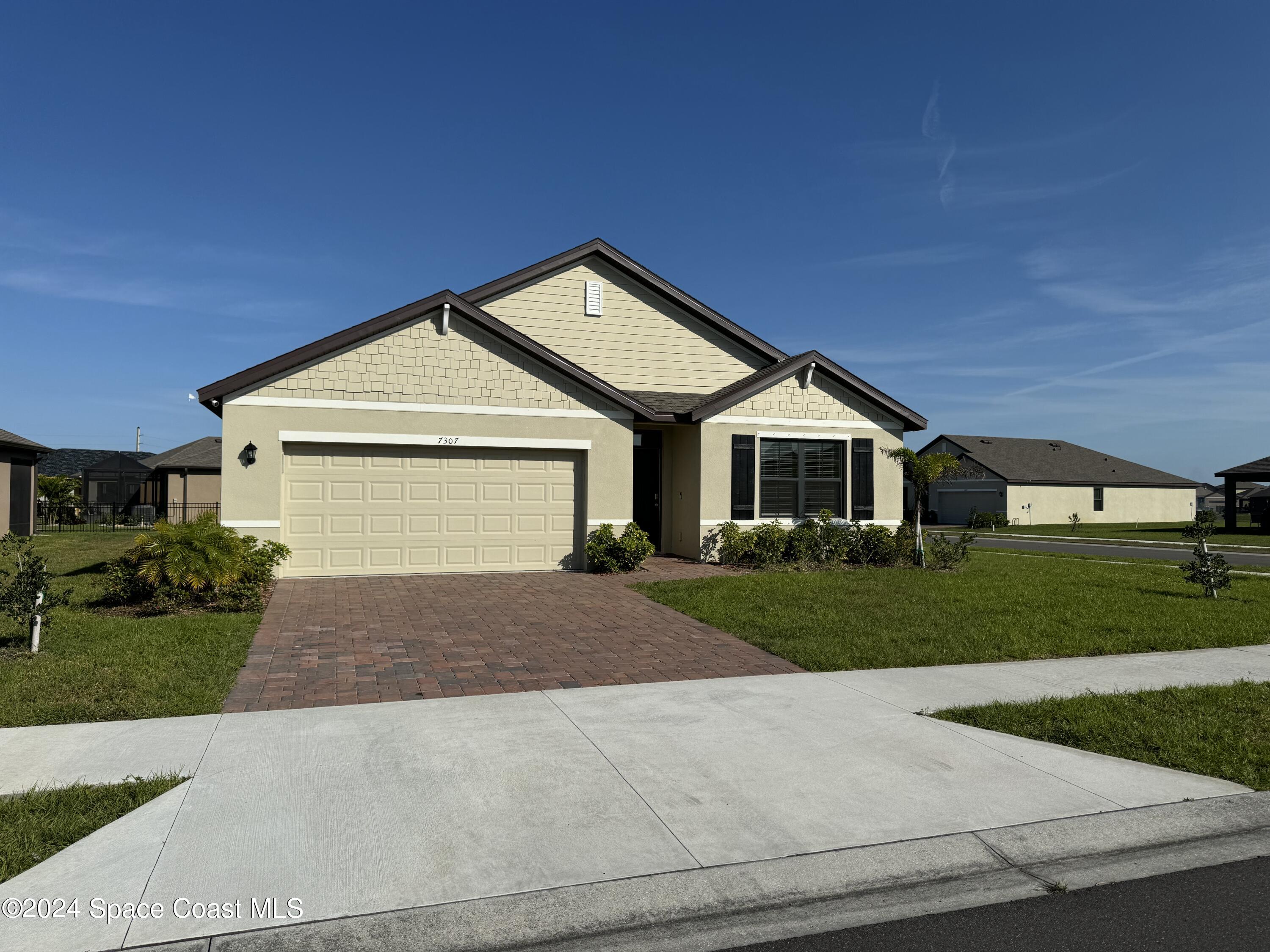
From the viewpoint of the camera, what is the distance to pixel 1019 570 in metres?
17.0

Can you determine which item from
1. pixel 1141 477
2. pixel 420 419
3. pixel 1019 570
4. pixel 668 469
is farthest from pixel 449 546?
pixel 1141 477

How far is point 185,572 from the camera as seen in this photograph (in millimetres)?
10539

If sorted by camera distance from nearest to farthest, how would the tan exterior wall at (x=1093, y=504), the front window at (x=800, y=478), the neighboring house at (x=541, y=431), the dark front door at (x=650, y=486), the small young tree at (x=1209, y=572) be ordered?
the small young tree at (x=1209, y=572)
the neighboring house at (x=541, y=431)
the front window at (x=800, y=478)
the dark front door at (x=650, y=486)
the tan exterior wall at (x=1093, y=504)

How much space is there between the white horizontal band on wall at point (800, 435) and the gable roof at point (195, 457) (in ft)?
82.5

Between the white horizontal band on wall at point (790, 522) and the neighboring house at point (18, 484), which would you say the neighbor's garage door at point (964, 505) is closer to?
the white horizontal band on wall at point (790, 522)

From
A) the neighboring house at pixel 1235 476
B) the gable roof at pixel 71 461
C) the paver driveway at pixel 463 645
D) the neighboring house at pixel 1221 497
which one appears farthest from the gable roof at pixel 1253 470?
the gable roof at pixel 71 461

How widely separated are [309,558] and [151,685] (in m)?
7.47

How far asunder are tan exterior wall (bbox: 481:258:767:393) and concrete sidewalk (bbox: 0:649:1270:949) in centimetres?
1239

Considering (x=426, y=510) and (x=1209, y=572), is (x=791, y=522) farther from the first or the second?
→ (x=426, y=510)

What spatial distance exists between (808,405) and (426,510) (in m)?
8.29

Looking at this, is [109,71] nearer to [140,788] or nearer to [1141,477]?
[140,788]

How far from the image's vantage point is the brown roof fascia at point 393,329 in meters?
13.5

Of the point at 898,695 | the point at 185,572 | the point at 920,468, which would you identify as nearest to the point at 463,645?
the point at 185,572

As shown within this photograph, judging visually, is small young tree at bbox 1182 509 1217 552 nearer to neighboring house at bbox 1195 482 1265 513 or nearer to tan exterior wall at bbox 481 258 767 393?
tan exterior wall at bbox 481 258 767 393
